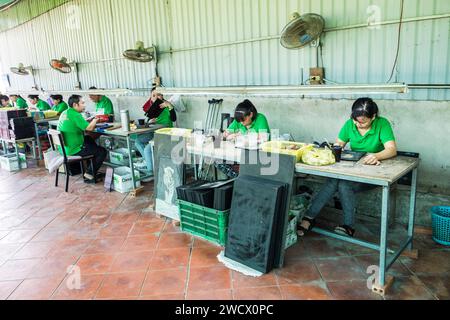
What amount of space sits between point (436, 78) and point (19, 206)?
16.2 feet

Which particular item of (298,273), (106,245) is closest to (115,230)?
(106,245)

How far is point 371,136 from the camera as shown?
9.65 ft

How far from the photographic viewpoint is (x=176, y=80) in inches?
217

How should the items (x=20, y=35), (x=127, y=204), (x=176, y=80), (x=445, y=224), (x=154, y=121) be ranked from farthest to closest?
(x=20, y=35) < (x=176, y=80) < (x=154, y=121) < (x=127, y=204) < (x=445, y=224)

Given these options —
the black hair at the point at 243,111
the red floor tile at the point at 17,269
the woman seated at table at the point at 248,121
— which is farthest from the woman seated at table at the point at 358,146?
the red floor tile at the point at 17,269

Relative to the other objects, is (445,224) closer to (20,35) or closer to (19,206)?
(19,206)

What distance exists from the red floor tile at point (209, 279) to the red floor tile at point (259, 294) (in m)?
0.12

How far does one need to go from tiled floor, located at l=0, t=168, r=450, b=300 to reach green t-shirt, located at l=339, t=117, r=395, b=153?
856mm

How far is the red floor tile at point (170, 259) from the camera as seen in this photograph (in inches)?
111

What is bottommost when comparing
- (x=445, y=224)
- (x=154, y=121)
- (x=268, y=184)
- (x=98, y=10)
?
(x=445, y=224)

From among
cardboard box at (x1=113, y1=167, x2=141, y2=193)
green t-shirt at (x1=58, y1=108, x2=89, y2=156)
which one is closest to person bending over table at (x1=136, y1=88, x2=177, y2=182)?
cardboard box at (x1=113, y1=167, x2=141, y2=193)

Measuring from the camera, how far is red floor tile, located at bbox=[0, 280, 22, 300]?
2.58 meters

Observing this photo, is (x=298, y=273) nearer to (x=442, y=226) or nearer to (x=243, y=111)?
(x=442, y=226)
